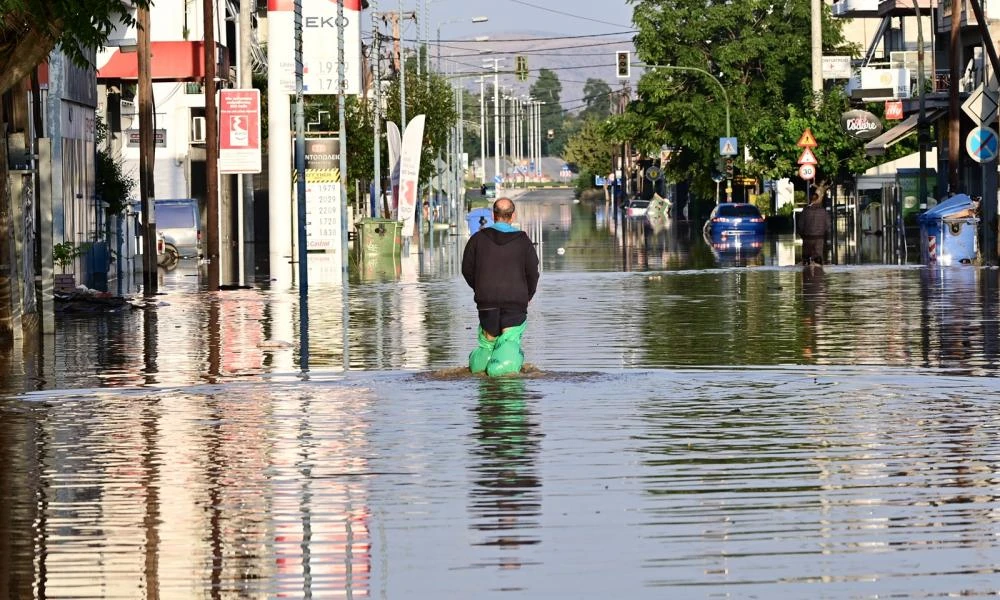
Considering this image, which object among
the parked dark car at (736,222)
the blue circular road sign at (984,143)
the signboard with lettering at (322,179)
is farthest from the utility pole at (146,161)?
the parked dark car at (736,222)

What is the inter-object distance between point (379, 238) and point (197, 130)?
2525cm

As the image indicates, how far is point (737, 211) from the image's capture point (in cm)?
7638

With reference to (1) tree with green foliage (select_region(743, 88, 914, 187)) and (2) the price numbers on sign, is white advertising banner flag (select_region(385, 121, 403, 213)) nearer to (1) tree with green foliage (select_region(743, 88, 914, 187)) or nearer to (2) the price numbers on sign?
(2) the price numbers on sign

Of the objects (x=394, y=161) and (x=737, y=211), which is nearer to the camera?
(x=394, y=161)

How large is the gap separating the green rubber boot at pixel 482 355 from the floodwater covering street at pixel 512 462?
193 millimetres

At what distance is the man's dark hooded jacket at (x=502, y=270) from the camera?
17500mm

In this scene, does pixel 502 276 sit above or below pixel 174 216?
below

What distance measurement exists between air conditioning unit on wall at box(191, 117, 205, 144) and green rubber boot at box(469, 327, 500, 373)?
203 ft

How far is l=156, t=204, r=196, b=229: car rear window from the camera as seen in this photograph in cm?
6003

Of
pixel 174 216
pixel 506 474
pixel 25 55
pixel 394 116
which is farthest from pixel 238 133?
pixel 394 116

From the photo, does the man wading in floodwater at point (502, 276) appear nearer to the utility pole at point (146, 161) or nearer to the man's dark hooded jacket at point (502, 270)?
the man's dark hooded jacket at point (502, 270)

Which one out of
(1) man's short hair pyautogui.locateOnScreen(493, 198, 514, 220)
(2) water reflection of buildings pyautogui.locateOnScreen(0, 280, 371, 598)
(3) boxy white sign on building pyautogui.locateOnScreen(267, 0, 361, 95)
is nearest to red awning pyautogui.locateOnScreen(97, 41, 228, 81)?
(3) boxy white sign on building pyautogui.locateOnScreen(267, 0, 361, 95)

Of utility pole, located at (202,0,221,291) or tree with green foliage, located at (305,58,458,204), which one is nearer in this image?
utility pole, located at (202,0,221,291)

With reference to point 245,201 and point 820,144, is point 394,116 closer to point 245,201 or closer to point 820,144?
point 820,144
